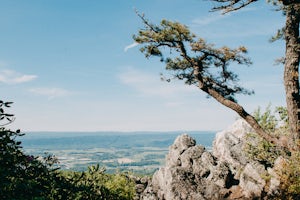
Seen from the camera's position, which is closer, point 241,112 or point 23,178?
point 23,178

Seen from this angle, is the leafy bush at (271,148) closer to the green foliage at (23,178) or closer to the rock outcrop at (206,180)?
the rock outcrop at (206,180)

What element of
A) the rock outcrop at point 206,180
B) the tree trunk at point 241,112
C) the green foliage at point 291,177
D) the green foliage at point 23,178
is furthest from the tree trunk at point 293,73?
the green foliage at point 23,178

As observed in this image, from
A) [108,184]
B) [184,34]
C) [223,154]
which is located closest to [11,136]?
[108,184]

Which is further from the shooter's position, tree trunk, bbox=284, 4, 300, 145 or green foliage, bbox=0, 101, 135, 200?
tree trunk, bbox=284, 4, 300, 145

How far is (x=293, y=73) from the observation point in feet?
49.3

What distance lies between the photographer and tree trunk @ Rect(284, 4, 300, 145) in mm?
14930

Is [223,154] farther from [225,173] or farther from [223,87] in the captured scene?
[223,87]

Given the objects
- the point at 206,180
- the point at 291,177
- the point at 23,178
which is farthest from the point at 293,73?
the point at 23,178

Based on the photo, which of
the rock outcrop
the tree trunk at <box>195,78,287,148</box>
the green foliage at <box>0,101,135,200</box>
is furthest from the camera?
the tree trunk at <box>195,78,287,148</box>

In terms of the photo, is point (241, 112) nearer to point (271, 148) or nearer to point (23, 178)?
point (271, 148)

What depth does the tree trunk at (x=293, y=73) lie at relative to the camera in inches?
588

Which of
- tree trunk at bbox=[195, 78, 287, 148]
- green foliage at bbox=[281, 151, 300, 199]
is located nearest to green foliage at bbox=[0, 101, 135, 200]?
green foliage at bbox=[281, 151, 300, 199]

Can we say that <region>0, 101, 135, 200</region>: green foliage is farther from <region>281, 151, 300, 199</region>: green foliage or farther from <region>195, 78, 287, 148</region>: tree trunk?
<region>195, 78, 287, 148</region>: tree trunk

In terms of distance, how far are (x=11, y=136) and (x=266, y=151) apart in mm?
14548
